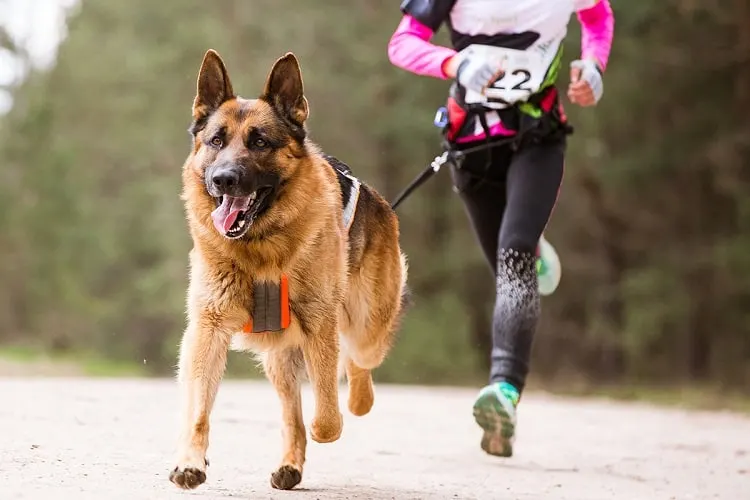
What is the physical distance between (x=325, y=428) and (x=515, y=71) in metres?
2.24

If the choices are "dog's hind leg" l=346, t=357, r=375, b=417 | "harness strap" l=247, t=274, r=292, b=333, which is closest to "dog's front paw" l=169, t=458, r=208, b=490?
"harness strap" l=247, t=274, r=292, b=333

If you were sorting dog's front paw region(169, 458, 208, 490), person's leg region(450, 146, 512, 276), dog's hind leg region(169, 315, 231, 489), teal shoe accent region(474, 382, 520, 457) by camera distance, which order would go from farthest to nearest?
person's leg region(450, 146, 512, 276), teal shoe accent region(474, 382, 520, 457), dog's hind leg region(169, 315, 231, 489), dog's front paw region(169, 458, 208, 490)

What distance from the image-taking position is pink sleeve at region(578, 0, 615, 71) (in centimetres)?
625

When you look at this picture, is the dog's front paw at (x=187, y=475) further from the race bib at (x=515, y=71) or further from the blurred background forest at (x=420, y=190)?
the blurred background forest at (x=420, y=190)

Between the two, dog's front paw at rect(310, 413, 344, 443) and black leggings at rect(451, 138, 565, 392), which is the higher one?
black leggings at rect(451, 138, 565, 392)

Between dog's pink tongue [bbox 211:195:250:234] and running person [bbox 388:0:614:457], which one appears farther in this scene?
running person [bbox 388:0:614:457]

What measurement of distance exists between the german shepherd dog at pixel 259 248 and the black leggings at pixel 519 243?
124 cm

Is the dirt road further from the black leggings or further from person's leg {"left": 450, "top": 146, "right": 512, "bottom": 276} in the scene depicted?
person's leg {"left": 450, "top": 146, "right": 512, "bottom": 276}

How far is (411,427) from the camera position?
28.6 ft

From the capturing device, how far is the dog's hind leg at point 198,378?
4.40 m

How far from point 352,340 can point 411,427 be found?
3196 mm

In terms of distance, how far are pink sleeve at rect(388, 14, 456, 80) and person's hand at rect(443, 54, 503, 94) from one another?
3.8 inches

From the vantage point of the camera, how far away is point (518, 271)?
5.94m

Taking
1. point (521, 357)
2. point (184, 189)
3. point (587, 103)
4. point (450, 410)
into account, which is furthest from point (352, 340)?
point (450, 410)
